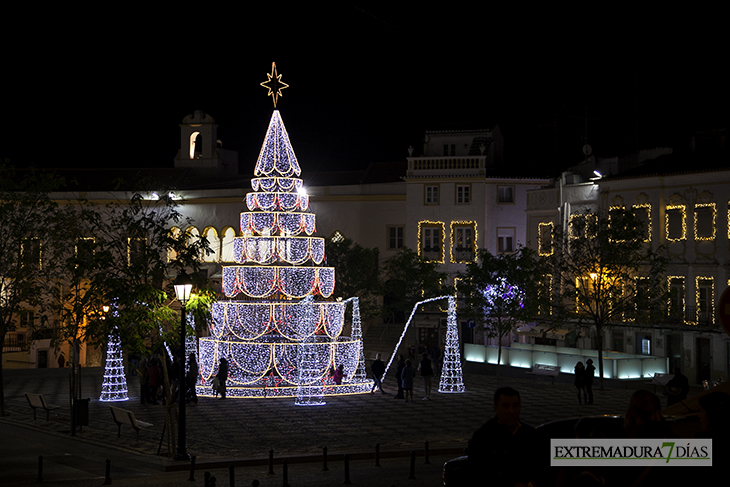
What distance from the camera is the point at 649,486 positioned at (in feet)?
19.7

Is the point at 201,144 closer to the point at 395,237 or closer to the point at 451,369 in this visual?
the point at 395,237

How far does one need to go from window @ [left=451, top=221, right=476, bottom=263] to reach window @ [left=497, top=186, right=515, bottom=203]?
7.43 feet

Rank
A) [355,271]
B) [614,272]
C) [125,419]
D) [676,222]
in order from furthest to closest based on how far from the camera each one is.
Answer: [355,271] → [676,222] → [614,272] → [125,419]

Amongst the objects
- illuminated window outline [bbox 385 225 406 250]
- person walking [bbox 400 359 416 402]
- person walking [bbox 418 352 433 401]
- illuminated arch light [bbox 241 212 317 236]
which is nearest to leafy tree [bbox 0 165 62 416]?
illuminated arch light [bbox 241 212 317 236]

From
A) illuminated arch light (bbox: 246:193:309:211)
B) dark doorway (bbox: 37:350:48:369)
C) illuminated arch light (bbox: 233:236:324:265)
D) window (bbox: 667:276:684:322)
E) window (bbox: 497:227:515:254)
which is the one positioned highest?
window (bbox: 497:227:515:254)

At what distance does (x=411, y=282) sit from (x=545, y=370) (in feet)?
44.1

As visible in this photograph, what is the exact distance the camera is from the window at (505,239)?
2042 inches

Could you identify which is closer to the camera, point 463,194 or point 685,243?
point 685,243

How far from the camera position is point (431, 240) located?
52875 millimetres

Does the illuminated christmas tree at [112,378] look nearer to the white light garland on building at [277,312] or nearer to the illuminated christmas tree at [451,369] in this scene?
the white light garland on building at [277,312]

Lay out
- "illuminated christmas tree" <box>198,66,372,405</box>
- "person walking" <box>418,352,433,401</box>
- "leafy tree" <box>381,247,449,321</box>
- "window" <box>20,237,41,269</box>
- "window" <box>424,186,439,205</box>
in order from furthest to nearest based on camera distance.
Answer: "window" <box>424,186,439,205</box> → "leafy tree" <box>381,247,449,321</box> → "illuminated christmas tree" <box>198,66,372,405</box> → "person walking" <box>418,352,433,401</box> → "window" <box>20,237,41,269</box>

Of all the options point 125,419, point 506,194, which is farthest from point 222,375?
point 506,194

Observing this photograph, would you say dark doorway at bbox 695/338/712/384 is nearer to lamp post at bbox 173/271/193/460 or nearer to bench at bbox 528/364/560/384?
bench at bbox 528/364/560/384

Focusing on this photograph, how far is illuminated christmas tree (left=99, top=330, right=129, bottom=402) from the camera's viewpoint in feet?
90.8
